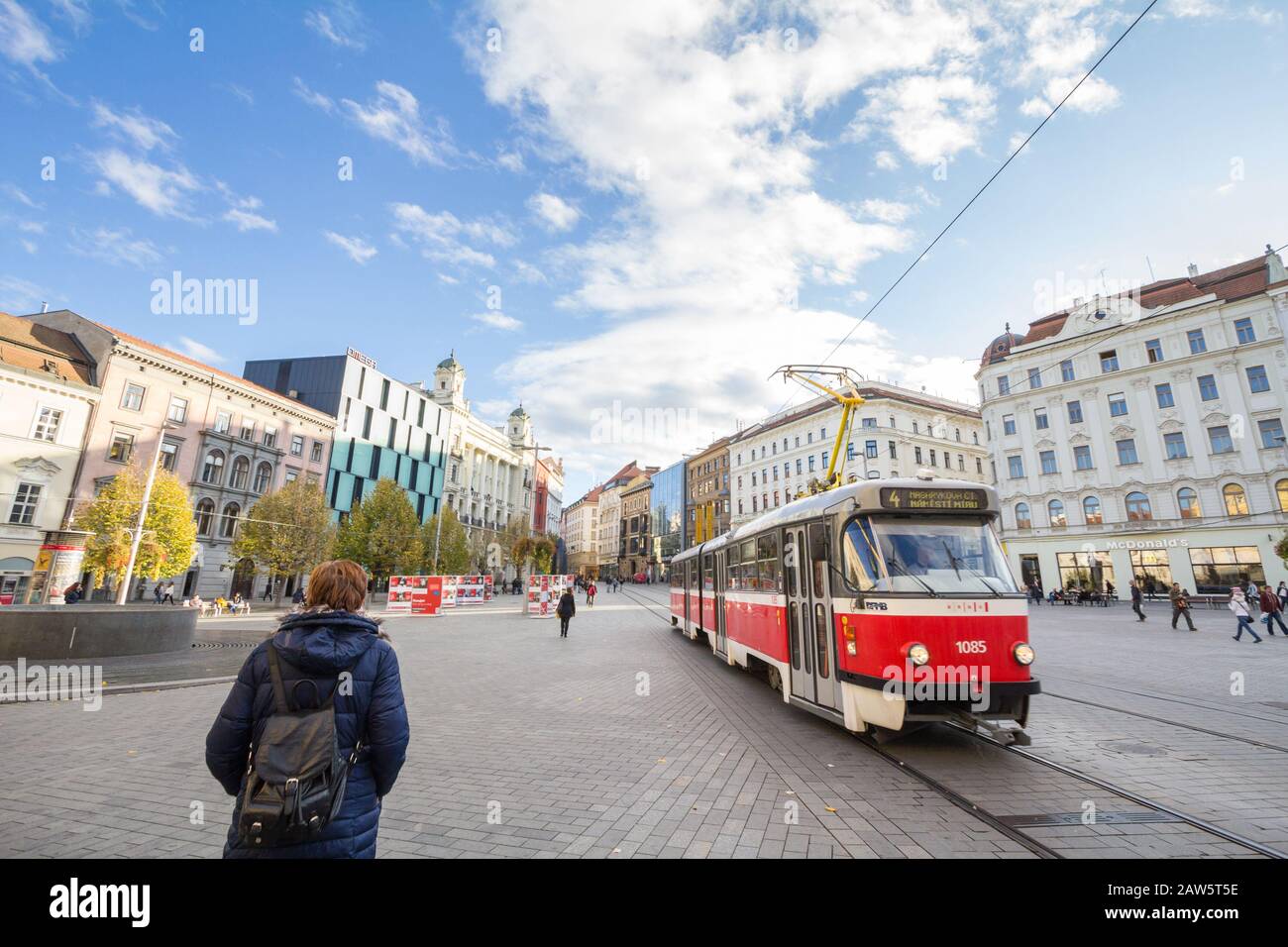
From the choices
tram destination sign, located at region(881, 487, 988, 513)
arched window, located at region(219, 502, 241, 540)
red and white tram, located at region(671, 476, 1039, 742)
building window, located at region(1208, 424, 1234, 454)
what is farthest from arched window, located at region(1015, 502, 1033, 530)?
arched window, located at region(219, 502, 241, 540)

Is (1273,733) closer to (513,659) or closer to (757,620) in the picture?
(757,620)

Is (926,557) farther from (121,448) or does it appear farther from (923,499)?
(121,448)

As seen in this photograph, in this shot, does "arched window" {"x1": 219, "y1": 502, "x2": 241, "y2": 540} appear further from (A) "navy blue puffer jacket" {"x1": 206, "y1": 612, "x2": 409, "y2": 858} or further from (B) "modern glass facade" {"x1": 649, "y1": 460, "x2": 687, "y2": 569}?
(B) "modern glass facade" {"x1": 649, "y1": 460, "x2": 687, "y2": 569}

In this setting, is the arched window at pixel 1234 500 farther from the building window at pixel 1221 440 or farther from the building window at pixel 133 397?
the building window at pixel 133 397

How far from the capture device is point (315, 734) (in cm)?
216

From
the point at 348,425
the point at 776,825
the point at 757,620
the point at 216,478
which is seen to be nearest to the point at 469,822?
the point at 776,825

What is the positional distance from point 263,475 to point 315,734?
48561 mm

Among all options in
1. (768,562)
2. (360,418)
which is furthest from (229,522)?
(768,562)

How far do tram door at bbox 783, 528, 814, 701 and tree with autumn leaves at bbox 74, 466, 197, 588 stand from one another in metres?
28.8

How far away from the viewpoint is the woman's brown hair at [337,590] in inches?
102

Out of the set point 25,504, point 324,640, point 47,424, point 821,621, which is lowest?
point 821,621

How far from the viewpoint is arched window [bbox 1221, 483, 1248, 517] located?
108ft

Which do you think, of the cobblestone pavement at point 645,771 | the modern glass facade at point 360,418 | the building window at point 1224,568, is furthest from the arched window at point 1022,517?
the modern glass facade at point 360,418
